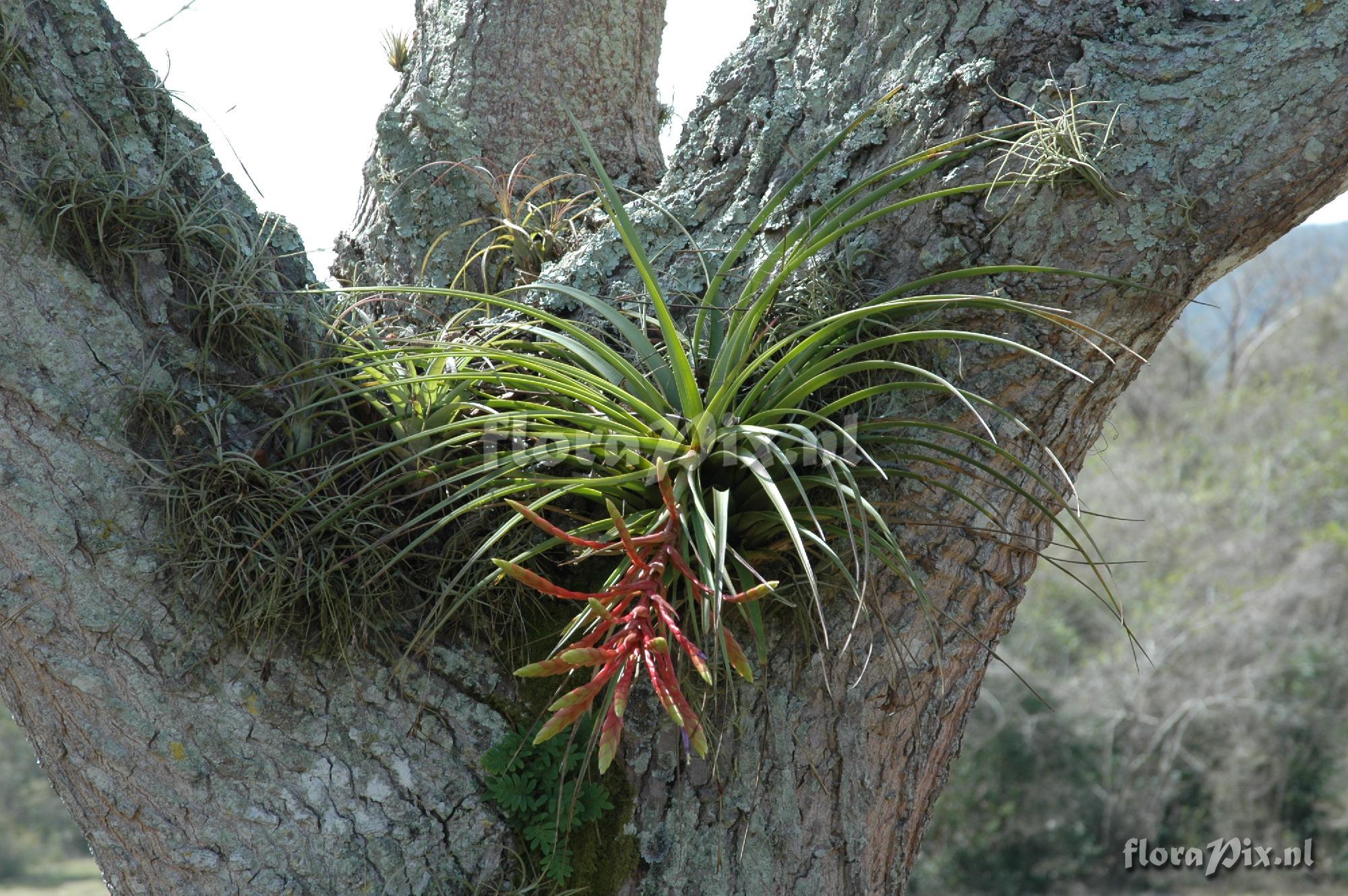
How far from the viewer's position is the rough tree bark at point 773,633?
1511 millimetres

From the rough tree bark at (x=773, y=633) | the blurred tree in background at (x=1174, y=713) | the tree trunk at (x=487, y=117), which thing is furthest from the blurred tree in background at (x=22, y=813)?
the rough tree bark at (x=773, y=633)

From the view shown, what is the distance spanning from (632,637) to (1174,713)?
10482 mm

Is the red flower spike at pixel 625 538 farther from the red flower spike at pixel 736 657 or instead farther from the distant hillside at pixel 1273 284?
the distant hillside at pixel 1273 284

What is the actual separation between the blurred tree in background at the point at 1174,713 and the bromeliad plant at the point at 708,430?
348 inches

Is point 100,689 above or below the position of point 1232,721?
below

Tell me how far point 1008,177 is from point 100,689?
1634 millimetres

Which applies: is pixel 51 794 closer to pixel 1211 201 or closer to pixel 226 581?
pixel 226 581

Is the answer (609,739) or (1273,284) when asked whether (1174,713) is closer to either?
(609,739)

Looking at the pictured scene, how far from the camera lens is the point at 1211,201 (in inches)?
63.9

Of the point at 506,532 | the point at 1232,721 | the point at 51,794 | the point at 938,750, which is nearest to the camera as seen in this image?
the point at 506,532

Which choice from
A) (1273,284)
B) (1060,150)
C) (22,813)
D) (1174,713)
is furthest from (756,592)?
(1273,284)

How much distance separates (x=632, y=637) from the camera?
119cm

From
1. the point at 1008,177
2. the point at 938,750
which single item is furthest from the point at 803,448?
the point at 938,750

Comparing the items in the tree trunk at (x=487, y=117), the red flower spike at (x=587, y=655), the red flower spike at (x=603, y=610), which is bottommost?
the red flower spike at (x=587, y=655)
